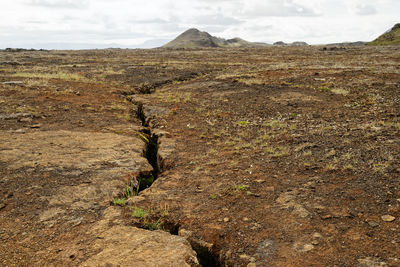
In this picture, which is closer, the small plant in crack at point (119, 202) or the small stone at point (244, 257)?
the small stone at point (244, 257)

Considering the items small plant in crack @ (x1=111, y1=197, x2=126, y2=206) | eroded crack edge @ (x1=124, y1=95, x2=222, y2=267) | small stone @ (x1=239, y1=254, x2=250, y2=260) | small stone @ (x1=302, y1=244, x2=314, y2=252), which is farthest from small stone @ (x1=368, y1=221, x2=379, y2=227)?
small plant in crack @ (x1=111, y1=197, x2=126, y2=206)

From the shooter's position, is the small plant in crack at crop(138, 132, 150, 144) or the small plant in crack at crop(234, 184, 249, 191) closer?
the small plant in crack at crop(234, 184, 249, 191)

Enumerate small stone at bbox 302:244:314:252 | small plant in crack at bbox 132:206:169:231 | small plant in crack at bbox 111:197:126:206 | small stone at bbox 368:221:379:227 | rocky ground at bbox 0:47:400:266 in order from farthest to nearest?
small plant in crack at bbox 111:197:126:206
small plant in crack at bbox 132:206:169:231
small stone at bbox 368:221:379:227
rocky ground at bbox 0:47:400:266
small stone at bbox 302:244:314:252

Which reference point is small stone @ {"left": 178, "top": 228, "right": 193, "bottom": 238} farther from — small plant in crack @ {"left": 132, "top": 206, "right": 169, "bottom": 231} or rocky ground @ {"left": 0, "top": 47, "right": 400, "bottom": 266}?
small plant in crack @ {"left": 132, "top": 206, "right": 169, "bottom": 231}

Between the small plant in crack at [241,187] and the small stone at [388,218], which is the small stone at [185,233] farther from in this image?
the small stone at [388,218]

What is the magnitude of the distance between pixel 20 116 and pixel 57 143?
351cm

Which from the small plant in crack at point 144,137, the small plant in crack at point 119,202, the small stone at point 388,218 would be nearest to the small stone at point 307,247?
the small stone at point 388,218

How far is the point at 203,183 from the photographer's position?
21.0 ft

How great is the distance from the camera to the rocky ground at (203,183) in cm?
427

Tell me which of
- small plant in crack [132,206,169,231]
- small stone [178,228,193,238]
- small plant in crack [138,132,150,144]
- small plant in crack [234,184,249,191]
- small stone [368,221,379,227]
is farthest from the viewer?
small plant in crack [138,132,150,144]

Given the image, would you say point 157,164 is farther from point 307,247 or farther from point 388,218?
point 388,218

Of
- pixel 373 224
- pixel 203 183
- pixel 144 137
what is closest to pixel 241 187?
pixel 203 183

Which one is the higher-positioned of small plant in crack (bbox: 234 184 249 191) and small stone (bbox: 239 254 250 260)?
small plant in crack (bbox: 234 184 249 191)

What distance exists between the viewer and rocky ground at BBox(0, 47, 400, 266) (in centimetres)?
427
